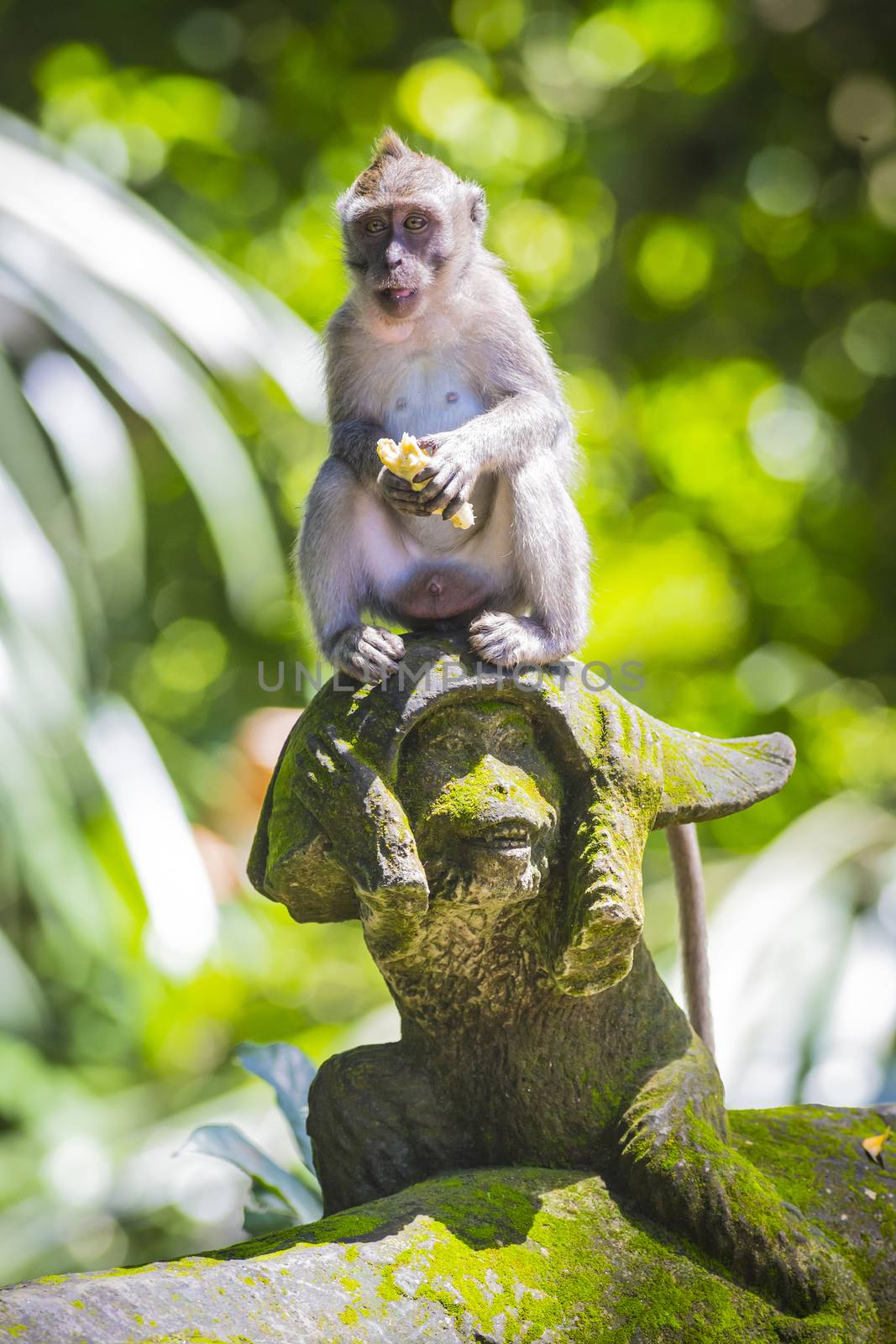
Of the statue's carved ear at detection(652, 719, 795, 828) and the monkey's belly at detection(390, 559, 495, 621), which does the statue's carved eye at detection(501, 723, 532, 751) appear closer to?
the statue's carved ear at detection(652, 719, 795, 828)

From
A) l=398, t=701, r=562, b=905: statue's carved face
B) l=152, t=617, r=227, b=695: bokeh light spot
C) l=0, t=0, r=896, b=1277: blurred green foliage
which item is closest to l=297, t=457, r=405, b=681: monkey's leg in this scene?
l=398, t=701, r=562, b=905: statue's carved face

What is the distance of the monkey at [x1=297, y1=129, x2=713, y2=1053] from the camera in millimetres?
2855

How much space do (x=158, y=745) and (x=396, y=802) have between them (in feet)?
14.7

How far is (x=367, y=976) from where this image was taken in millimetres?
6879

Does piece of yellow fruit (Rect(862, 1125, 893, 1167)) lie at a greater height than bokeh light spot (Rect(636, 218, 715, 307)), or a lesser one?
lesser

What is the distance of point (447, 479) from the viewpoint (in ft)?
8.77

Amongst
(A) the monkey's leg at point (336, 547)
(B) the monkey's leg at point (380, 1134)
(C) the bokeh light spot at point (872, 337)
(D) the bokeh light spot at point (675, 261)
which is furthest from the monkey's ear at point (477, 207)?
(C) the bokeh light spot at point (872, 337)

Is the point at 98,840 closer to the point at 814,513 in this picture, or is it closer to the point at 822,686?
the point at 822,686

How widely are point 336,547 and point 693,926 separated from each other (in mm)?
1213

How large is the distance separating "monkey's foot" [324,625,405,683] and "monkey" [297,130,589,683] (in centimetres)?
11

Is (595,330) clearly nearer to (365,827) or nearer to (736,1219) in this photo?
(365,827)

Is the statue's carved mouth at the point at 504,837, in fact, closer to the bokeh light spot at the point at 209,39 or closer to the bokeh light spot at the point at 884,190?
the bokeh light spot at the point at 884,190

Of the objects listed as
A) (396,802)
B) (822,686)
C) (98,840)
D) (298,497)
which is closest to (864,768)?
(822,686)

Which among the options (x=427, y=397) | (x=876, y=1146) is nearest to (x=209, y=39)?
(x=427, y=397)
